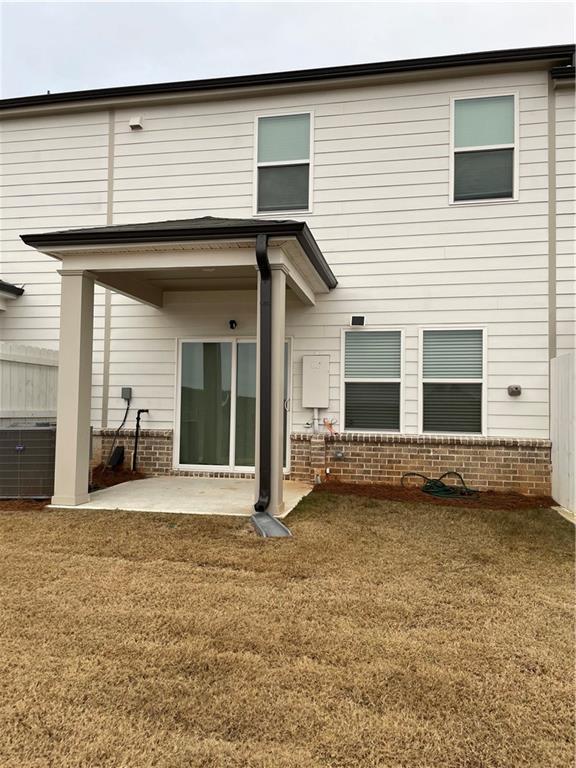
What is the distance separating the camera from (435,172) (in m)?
7.17

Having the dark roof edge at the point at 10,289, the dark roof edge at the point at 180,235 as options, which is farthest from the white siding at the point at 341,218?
the dark roof edge at the point at 180,235

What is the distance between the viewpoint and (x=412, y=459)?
7.01 m

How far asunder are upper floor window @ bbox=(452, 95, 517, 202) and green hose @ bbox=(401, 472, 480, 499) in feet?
12.9

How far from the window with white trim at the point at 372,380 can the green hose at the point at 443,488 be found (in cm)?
80

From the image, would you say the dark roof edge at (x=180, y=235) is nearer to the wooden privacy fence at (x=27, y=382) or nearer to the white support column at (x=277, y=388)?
the white support column at (x=277, y=388)

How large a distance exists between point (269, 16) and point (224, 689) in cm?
1349

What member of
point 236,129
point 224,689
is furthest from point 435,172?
point 224,689

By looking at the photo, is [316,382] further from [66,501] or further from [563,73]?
[563,73]

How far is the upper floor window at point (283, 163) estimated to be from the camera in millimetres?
7582

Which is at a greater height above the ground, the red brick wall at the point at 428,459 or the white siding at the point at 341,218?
the white siding at the point at 341,218

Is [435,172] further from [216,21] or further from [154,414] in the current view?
[216,21]

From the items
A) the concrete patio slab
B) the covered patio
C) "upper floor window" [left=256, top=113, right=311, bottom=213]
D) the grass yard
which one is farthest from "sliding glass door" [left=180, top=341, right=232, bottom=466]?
the grass yard

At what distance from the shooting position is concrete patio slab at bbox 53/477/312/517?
5551mm

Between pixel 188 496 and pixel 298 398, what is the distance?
2195 millimetres
